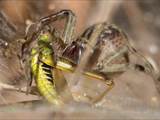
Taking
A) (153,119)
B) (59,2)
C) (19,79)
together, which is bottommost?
(153,119)

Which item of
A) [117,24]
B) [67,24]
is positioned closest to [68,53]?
[67,24]

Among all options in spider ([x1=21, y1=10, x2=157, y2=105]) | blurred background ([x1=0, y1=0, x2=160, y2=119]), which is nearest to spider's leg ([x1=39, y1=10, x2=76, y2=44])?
spider ([x1=21, y1=10, x2=157, y2=105])

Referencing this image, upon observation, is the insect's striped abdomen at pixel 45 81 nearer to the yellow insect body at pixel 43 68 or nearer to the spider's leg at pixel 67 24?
the yellow insect body at pixel 43 68

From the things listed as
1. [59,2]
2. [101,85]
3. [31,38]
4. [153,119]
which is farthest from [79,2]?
[153,119]

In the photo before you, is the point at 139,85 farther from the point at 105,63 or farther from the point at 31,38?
the point at 31,38

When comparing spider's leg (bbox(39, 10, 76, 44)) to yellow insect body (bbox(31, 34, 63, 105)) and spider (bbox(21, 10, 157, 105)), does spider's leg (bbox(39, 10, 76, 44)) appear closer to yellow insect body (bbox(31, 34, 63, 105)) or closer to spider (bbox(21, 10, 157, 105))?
spider (bbox(21, 10, 157, 105))
